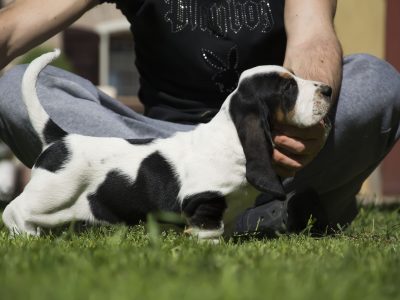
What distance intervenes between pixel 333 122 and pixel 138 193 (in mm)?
1110

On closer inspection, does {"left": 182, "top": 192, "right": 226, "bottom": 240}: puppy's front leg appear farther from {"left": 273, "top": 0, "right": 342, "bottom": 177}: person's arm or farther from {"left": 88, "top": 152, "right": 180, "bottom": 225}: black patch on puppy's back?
{"left": 273, "top": 0, "right": 342, "bottom": 177}: person's arm

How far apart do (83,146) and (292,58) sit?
979 mm

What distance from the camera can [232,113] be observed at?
2889 mm

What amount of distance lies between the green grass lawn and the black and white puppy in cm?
17

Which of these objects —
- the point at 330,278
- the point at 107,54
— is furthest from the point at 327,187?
the point at 107,54

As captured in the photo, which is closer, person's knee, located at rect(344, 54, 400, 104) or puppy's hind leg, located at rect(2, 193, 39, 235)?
puppy's hind leg, located at rect(2, 193, 39, 235)

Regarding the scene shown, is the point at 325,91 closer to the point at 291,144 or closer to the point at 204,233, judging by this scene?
the point at 291,144

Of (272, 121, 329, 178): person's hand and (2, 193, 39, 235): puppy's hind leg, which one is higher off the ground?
(272, 121, 329, 178): person's hand

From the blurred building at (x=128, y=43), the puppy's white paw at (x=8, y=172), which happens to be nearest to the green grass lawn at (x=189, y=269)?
the blurred building at (x=128, y=43)

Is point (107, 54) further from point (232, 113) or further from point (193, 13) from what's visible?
point (232, 113)

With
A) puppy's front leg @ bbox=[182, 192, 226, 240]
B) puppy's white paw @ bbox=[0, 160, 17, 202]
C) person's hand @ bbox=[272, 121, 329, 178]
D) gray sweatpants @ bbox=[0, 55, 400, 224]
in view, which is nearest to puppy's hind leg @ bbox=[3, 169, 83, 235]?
puppy's front leg @ bbox=[182, 192, 226, 240]

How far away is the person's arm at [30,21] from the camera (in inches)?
139

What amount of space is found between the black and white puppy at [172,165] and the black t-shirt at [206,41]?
2.57 ft

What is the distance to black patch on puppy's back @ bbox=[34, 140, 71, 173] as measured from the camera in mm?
3027
